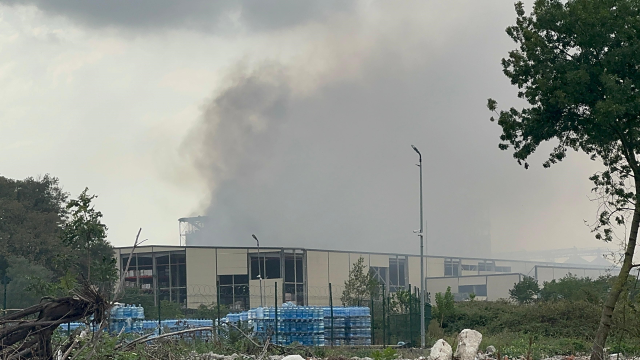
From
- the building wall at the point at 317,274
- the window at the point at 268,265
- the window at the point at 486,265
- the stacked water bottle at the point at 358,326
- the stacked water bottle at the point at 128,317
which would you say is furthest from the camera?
the window at the point at 486,265

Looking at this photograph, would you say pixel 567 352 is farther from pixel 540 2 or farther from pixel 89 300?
pixel 89 300

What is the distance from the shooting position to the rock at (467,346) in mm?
17484

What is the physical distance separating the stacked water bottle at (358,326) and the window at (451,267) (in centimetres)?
6543

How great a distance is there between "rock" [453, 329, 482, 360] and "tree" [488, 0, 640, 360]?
3.05m

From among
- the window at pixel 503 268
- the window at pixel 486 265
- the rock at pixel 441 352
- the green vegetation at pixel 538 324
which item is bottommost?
the window at pixel 503 268

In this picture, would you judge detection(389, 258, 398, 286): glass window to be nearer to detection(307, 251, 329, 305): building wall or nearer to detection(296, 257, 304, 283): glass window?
detection(307, 251, 329, 305): building wall

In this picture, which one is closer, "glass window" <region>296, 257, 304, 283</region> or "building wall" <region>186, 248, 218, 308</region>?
"building wall" <region>186, 248, 218, 308</region>

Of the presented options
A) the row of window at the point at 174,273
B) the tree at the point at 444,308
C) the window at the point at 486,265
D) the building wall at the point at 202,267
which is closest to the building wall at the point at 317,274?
the row of window at the point at 174,273

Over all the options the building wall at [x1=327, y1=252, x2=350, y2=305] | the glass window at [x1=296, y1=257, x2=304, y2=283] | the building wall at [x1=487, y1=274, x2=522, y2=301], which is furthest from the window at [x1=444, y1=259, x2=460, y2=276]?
the glass window at [x1=296, y1=257, x2=304, y2=283]

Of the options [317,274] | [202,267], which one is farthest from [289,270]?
[202,267]

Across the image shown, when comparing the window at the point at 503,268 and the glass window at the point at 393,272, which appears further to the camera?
the window at the point at 503,268

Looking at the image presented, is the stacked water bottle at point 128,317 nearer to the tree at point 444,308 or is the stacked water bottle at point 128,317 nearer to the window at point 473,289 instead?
the tree at point 444,308

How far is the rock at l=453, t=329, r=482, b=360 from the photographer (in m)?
17.5

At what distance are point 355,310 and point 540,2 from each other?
1418 cm
